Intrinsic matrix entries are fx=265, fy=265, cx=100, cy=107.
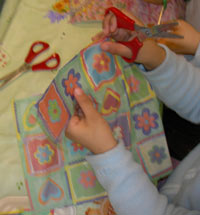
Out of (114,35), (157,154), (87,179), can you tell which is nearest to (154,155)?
(157,154)

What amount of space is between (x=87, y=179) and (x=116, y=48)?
28 centimetres

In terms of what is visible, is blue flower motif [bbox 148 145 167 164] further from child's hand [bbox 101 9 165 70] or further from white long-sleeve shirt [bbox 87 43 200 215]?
child's hand [bbox 101 9 165 70]

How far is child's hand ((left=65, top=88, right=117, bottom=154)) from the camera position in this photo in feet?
1.54

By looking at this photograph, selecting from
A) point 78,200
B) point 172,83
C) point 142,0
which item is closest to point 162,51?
point 172,83

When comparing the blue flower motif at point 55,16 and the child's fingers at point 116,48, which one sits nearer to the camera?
the child's fingers at point 116,48

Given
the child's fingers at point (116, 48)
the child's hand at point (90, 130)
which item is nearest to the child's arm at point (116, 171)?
the child's hand at point (90, 130)

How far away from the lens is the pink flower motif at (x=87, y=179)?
556 millimetres

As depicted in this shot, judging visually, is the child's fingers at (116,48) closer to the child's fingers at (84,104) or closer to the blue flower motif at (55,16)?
the child's fingers at (84,104)

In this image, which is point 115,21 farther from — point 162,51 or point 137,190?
point 137,190

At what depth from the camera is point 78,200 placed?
547mm

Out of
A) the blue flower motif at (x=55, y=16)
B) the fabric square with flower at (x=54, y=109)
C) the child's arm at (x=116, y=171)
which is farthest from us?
the blue flower motif at (x=55, y=16)

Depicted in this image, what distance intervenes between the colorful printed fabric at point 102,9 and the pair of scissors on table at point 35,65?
110 millimetres

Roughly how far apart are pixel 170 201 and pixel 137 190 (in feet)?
0.42

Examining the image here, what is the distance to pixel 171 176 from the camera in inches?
23.7
